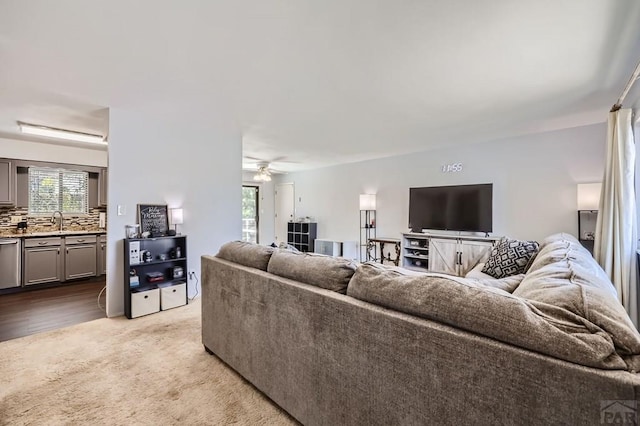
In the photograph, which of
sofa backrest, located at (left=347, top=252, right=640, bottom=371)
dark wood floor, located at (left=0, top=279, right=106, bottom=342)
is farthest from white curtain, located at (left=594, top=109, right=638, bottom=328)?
dark wood floor, located at (left=0, top=279, right=106, bottom=342)

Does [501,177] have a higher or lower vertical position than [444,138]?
lower

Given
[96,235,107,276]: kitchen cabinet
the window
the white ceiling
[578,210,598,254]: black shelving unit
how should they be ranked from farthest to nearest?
[96,235,107,276]: kitchen cabinet, the window, [578,210,598,254]: black shelving unit, the white ceiling

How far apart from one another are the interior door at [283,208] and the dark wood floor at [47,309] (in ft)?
14.9

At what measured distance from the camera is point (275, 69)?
2451 millimetres

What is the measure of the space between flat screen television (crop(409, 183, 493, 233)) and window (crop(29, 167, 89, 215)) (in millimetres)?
6141

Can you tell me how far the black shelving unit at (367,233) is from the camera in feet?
20.9

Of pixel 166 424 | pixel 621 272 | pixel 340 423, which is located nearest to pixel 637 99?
pixel 621 272

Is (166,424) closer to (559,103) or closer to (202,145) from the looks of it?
(202,145)

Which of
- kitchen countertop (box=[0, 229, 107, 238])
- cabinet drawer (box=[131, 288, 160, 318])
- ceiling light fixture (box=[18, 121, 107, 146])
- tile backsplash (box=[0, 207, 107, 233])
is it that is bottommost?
cabinet drawer (box=[131, 288, 160, 318])

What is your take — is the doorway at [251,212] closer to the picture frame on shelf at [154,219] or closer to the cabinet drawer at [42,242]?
the cabinet drawer at [42,242]

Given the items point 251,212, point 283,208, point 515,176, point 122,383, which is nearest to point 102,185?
point 251,212

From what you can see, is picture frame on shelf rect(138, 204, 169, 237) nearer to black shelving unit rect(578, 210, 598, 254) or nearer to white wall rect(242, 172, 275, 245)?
white wall rect(242, 172, 275, 245)

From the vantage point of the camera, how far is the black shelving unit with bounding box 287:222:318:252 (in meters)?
7.57

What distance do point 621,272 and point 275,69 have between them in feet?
12.3
